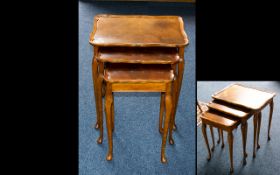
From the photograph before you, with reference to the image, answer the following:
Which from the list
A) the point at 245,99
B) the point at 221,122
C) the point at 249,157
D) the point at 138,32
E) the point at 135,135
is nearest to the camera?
the point at 138,32

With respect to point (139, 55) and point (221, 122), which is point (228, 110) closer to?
point (221, 122)

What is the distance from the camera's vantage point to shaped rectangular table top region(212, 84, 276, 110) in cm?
390

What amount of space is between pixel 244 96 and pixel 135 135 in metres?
1.27

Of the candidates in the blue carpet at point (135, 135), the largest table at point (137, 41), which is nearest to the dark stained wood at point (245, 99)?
the blue carpet at point (135, 135)

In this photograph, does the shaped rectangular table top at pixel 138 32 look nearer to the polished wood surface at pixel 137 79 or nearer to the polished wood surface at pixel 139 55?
the polished wood surface at pixel 139 55

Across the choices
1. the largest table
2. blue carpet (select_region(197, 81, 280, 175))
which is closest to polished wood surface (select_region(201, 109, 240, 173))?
blue carpet (select_region(197, 81, 280, 175))

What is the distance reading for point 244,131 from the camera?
12.5 feet

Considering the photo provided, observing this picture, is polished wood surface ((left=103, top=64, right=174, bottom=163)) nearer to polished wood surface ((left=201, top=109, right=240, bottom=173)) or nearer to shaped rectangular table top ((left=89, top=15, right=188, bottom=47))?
shaped rectangular table top ((left=89, top=15, right=188, bottom=47))

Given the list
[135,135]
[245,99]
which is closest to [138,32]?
[135,135]

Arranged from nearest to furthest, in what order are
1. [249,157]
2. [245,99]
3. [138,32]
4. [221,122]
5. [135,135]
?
[138,32] → [135,135] → [221,122] → [245,99] → [249,157]

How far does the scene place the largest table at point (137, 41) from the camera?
2.83 m

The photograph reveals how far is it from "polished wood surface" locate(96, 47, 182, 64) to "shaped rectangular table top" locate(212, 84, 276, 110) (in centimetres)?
120

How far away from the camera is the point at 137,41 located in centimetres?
285

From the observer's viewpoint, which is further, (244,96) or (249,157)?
(249,157)
